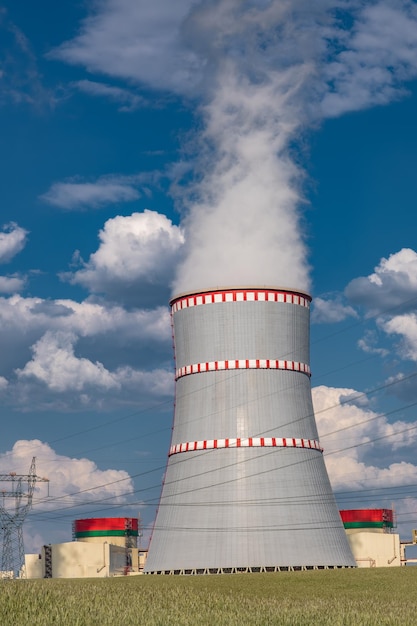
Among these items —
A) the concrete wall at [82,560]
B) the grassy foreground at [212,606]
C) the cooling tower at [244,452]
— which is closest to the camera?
the grassy foreground at [212,606]

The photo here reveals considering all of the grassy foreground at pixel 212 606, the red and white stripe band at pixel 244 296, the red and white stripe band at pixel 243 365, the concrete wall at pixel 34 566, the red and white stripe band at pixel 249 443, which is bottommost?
the grassy foreground at pixel 212 606

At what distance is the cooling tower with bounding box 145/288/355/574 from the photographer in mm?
40344

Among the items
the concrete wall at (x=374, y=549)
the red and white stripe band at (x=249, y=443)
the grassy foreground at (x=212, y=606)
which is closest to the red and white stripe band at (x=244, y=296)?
the red and white stripe band at (x=249, y=443)

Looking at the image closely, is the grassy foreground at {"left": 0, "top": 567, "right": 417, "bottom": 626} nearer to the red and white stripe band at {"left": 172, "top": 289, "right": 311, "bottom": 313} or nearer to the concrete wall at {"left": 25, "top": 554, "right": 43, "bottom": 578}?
the red and white stripe band at {"left": 172, "top": 289, "right": 311, "bottom": 313}

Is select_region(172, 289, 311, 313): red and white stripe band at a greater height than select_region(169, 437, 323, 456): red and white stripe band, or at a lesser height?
greater

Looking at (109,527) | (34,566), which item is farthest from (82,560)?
(109,527)

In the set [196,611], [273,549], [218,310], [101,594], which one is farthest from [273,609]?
[218,310]

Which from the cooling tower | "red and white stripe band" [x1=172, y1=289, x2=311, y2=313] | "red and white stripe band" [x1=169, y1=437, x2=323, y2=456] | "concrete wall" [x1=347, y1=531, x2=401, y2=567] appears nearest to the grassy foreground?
the cooling tower

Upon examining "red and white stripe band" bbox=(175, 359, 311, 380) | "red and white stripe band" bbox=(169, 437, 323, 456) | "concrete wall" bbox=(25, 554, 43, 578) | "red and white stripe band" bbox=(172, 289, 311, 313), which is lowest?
"concrete wall" bbox=(25, 554, 43, 578)

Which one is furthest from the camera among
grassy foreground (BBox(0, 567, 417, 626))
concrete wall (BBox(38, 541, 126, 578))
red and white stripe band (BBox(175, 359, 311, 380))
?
concrete wall (BBox(38, 541, 126, 578))

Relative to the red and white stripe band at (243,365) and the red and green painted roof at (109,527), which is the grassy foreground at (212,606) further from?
the red and green painted roof at (109,527)

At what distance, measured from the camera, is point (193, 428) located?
41.6 m

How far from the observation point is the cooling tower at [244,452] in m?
40.3

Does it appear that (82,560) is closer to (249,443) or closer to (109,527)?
(109,527)
